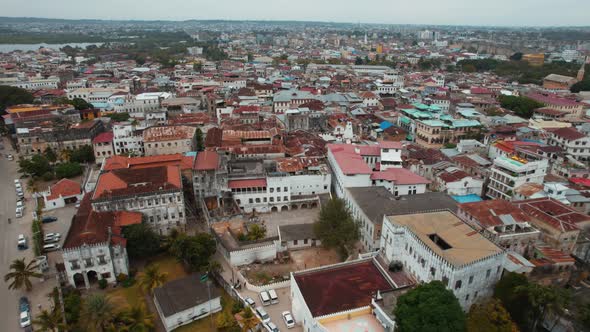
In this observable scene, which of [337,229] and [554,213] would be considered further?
[554,213]

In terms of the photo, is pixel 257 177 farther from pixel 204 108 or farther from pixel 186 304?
pixel 204 108

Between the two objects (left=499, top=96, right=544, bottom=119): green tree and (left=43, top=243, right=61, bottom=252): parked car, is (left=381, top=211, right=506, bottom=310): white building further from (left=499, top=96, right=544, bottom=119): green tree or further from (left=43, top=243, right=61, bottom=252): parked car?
(left=499, top=96, right=544, bottom=119): green tree

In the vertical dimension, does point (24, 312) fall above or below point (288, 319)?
below

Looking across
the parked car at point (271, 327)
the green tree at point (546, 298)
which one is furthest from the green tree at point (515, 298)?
the parked car at point (271, 327)

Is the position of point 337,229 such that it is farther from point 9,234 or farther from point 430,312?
point 9,234

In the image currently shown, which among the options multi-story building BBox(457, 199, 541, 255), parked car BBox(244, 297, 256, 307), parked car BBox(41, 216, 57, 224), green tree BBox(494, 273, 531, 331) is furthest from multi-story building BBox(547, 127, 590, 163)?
parked car BBox(41, 216, 57, 224)

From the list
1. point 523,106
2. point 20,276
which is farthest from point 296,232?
Result: point 523,106

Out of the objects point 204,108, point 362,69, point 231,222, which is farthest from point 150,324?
point 362,69
